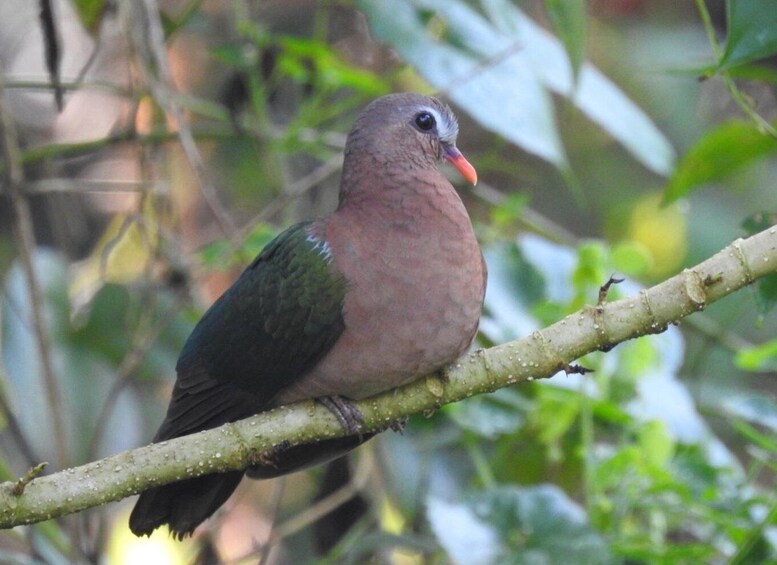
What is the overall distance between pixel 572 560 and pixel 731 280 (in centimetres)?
84

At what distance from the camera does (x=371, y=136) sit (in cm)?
219

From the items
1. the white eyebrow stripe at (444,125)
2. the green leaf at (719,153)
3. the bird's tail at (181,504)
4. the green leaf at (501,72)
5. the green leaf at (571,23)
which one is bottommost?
the bird's tail at (181,504)

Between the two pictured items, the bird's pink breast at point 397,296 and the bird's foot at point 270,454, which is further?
the bird's pink breast at point 397,296

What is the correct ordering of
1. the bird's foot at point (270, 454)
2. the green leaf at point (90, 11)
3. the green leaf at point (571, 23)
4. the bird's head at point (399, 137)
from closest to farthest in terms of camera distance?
the bird's foot at point (270, 454) < the green leaf at point (571, 23) < the bird's head at point (399, 137) < the green leaf at point (90, 11)

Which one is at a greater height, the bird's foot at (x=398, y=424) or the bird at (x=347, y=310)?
the bird at (x=347, y=310)

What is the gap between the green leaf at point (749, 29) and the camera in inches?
66.1

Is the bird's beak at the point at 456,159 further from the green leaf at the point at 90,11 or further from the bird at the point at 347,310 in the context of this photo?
the green leaf at the point at 90,11

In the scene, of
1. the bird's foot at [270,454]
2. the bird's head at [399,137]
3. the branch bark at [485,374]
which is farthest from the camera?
the bird's head at [399,137]

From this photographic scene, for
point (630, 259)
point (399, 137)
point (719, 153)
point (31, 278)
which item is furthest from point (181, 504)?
point (719, 153)

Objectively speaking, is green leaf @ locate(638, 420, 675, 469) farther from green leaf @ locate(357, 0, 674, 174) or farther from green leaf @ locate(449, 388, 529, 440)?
green leaf @ locate(357, 0, 674, 174)

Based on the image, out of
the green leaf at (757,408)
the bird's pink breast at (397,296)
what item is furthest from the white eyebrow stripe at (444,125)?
the green leaf at (757,408)

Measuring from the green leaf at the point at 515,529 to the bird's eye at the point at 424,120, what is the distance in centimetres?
77

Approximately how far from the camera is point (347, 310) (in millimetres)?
1977

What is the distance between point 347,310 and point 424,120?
45 cm
